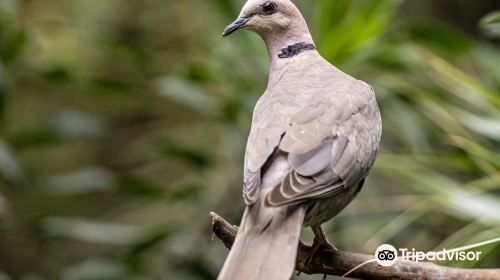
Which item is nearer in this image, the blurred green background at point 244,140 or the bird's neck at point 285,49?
the bird's neck at point 285,49

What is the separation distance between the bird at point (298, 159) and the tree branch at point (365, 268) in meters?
0.07

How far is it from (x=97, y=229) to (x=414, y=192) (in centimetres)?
163

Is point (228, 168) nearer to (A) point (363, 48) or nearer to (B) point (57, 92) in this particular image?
(A) point (363, 48)

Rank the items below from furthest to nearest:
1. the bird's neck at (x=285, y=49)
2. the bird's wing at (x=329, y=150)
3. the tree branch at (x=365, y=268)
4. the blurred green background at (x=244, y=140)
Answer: the blurred green background at (x=244, y=140) → the bird's neck at (x=285, y=49) → the bird's wing at (x=329, y=150) → the tree branch at (x=365, y=268)

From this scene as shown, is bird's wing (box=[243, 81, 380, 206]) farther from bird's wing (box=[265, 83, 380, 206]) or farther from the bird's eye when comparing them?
the bird's eye

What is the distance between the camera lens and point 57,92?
6.75m

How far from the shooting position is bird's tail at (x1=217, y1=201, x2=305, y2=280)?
211 centimetres

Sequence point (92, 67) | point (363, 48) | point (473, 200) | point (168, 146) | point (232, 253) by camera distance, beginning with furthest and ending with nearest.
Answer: point (92, 67) → point (168, 146) → point (363, 48) → point (473, 200) → point (232, 253)

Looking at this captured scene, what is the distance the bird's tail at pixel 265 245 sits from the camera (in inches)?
83.1

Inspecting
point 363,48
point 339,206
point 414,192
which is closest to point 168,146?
point 363,48

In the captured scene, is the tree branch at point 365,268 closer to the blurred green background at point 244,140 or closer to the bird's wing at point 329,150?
the bird's wing at point 329,150

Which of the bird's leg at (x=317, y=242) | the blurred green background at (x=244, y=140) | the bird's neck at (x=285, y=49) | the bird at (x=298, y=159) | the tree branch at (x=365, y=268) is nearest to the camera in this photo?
the tree branch at (x=365, y=268)

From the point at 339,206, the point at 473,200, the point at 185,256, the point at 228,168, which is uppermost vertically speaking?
the point at 228,168

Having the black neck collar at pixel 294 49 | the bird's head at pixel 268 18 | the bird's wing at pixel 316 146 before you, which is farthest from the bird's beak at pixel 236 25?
the bird's wing at pixel 316 146
